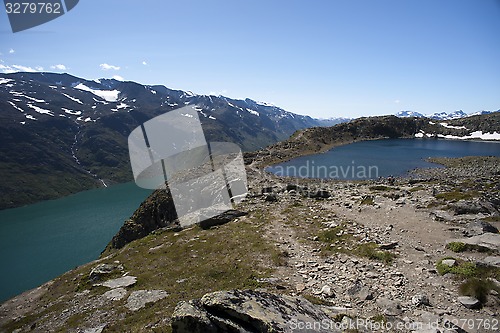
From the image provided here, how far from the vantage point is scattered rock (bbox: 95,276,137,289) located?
87.1 ft

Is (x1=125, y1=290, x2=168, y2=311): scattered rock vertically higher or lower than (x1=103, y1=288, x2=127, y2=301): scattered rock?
higher

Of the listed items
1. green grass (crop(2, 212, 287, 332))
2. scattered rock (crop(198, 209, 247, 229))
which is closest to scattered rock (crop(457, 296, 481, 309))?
green grass (crop(2, 212, 287, 332))

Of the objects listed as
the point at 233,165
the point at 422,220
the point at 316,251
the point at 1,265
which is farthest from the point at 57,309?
the point at 1,265

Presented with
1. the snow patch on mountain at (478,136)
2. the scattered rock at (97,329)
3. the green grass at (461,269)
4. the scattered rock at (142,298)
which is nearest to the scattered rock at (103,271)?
the scattered rock at (142,298)

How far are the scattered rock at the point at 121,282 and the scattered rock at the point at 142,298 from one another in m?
3.60

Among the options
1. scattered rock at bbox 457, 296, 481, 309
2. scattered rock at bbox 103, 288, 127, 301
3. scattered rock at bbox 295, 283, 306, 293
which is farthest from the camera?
scattered rock at bbox 103, 288, 127, 301

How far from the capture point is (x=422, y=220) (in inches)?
1093

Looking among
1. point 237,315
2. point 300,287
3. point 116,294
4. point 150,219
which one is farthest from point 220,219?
point 150,219

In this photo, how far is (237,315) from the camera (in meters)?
10.4

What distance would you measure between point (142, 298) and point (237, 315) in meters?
14.7

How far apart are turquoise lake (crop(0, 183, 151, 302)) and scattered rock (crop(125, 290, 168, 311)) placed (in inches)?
3494

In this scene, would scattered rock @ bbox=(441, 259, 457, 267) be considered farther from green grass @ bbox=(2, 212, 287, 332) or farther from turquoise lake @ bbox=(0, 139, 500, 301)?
turquoise lake @ bbox=(0, 139, 500, 301)

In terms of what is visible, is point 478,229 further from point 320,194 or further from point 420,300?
point 320,194

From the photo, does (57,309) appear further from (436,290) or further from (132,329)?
(436,290)
